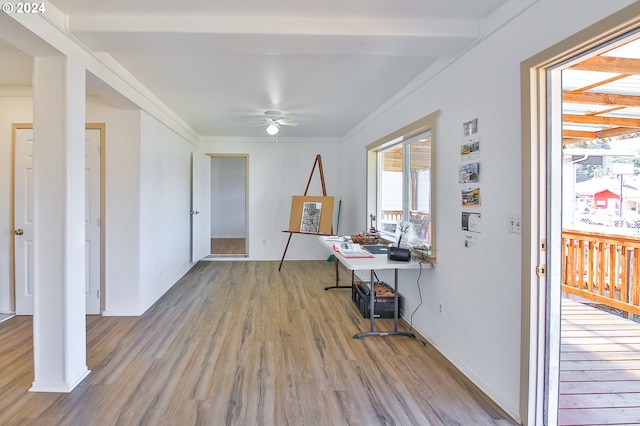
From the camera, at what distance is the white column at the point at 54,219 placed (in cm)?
221

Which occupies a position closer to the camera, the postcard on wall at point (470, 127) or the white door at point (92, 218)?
the postcard on wall at point (470, 127)

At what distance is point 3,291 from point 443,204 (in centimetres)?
466

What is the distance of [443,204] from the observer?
2793 millimetres

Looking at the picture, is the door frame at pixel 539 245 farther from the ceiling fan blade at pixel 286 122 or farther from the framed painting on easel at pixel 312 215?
the framed painting on easel at pixel 312 215

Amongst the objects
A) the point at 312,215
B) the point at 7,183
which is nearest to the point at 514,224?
the point at 312,215

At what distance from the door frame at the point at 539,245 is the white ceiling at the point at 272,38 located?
2.23ft

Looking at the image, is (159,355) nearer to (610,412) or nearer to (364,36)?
(364,36)

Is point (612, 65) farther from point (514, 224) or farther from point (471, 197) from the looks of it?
point (514, 224)

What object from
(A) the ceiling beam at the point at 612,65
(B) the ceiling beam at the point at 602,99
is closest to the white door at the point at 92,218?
(A) the ceiling beam at the point at 612,65

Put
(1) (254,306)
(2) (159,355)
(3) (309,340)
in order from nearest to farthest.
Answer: (2) (159,355)
(3) (309,340)
(1) (254,306)

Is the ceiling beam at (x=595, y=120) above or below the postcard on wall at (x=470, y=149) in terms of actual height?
above

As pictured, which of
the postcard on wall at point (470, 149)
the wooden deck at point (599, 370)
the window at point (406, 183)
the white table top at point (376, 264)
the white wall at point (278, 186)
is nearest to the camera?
the wooden deck at point (599, 370)

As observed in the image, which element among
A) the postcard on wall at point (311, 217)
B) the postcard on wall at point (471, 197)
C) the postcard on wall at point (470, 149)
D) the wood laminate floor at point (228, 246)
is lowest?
the wood laminate floor at point (228, 246)

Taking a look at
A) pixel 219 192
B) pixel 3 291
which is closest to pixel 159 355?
pixel 3 291
